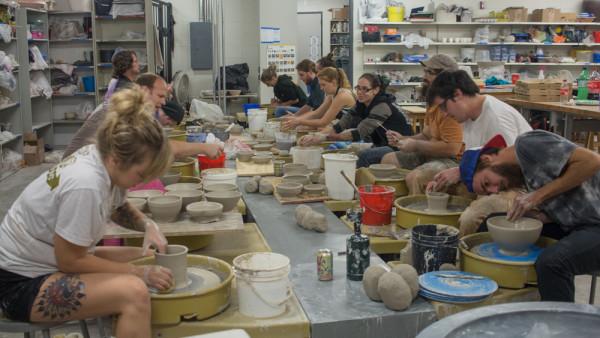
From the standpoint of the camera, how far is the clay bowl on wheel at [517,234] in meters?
2.22

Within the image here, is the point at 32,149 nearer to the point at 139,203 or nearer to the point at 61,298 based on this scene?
the point at 139,203

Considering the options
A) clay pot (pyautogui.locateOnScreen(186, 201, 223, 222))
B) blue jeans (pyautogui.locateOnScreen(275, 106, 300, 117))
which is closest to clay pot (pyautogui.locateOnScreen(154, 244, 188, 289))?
clay pot (pyautogui.locateOnScreen(186, 201, 223, 222))

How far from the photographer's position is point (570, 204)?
7.68ft

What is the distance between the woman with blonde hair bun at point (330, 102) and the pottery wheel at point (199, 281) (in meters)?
3.26

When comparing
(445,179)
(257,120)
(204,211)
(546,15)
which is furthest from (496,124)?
(546,15)

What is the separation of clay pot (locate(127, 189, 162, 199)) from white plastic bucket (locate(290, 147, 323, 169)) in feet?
4.27

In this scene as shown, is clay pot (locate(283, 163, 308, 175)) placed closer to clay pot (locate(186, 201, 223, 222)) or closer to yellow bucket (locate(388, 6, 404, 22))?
clay pot (locate(186, 201, 223, 222))

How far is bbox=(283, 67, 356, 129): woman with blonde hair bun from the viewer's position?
540cm

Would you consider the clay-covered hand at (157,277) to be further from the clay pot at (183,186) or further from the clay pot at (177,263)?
the clay pot at (183,186)

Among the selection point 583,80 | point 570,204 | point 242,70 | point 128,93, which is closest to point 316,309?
point 128,93

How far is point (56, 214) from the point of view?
1.81 meters

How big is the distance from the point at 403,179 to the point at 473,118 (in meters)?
0.51

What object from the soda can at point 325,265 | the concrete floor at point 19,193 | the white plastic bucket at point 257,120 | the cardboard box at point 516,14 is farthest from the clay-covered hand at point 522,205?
the cardboard box at point 516,14

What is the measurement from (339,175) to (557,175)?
1.25 m
